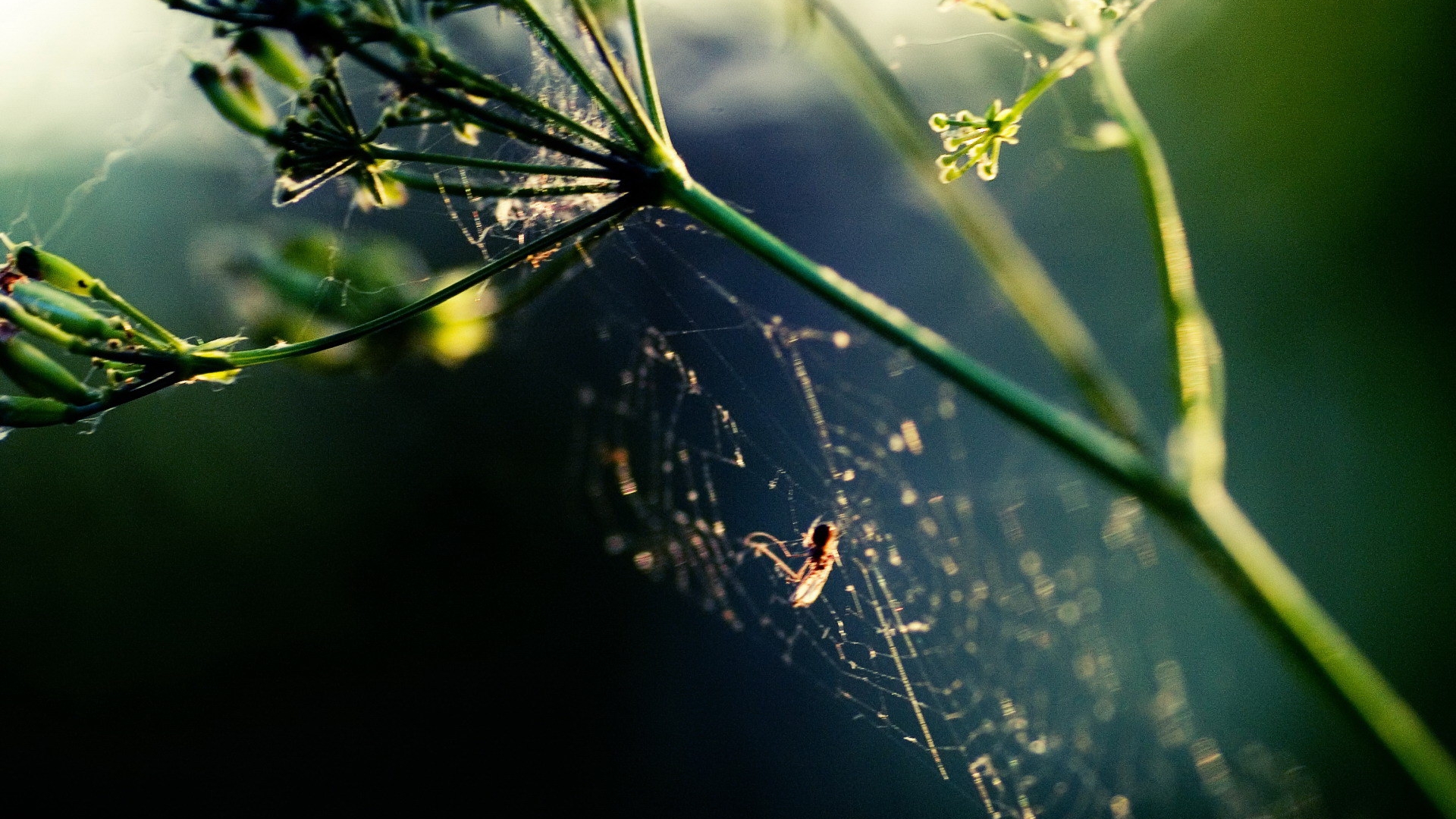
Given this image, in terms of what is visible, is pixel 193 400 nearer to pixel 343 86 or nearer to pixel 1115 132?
pixel 343 86

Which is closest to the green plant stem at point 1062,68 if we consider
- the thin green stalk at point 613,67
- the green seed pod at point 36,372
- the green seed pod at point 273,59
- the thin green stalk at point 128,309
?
the thin green stalk at point 613,67

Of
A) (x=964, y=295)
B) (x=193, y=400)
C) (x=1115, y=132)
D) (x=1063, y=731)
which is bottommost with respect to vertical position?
(x=1063, y=731)

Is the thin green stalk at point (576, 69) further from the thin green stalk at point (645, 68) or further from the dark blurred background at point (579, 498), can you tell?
the dark blurred background at point (579, 498)

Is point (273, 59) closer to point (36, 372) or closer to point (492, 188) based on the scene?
point (492, 188)

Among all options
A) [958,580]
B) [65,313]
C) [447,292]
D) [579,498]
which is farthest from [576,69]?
[579,498]

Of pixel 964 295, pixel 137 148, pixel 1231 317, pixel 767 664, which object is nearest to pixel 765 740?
pixel 767 664

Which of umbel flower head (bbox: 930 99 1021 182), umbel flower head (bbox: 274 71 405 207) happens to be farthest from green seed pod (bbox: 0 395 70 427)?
umbel flower head (bbox: 930 99 1021 182)
